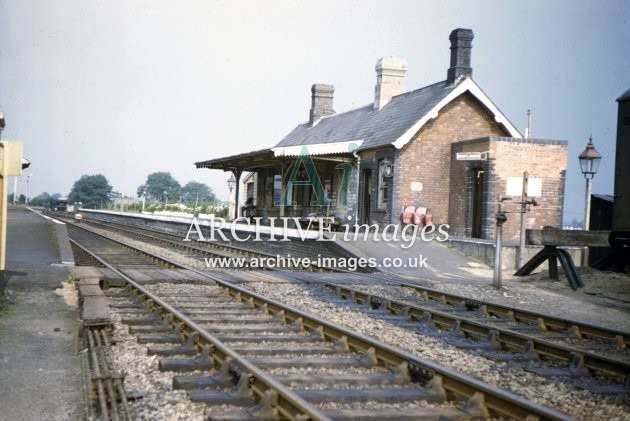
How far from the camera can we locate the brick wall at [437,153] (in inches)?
853

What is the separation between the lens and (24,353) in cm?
569

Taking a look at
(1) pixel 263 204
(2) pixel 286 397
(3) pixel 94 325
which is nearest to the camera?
(2) pixel 286 397

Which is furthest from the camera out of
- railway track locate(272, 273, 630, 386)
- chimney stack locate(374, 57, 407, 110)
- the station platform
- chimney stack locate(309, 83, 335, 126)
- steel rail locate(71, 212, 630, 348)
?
chimney stack locate(309, 83, 335, 126)

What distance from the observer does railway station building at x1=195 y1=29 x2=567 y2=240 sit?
20.0 meters

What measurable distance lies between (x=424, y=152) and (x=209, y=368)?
17833mm

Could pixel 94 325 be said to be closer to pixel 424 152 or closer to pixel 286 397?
pixel 286 397

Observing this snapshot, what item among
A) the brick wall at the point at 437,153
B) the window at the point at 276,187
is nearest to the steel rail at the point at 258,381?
the brick wall at the point at 437,153

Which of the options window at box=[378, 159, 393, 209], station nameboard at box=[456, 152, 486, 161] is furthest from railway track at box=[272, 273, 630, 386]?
window at box=[378, 159, 393, 209]

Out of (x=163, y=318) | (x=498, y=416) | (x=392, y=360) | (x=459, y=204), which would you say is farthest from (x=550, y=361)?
(x=459, y=204)

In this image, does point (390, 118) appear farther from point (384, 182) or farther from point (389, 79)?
point (384, 182)

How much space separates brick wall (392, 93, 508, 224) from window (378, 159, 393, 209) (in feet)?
1.85

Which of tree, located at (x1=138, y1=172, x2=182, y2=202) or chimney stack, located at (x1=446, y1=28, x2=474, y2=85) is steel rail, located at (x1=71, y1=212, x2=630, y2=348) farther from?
tree, located at (x1=138, y1=172, x2=182, y2=202)

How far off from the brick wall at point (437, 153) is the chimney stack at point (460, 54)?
798 mm

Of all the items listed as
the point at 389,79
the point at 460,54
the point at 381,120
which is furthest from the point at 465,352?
the point at 389,79
